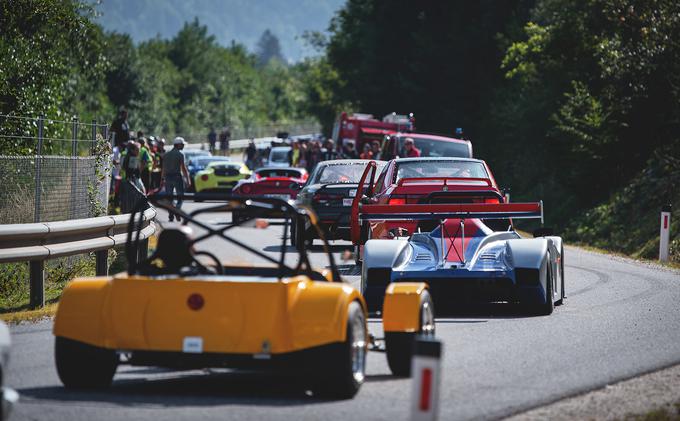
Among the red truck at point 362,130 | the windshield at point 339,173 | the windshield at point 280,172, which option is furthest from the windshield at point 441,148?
the red truck at point 362,130

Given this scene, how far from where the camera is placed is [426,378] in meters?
6.30

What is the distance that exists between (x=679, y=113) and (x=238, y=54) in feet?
494

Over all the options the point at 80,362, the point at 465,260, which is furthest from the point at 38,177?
the point at 80,362

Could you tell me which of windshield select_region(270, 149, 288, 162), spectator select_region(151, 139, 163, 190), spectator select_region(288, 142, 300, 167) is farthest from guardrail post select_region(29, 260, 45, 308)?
windshield select_region(270, 149, 288, 162)

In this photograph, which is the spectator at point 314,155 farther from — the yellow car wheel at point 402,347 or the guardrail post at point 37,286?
the yellow car wheel at point 402,347

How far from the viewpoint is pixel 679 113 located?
28766 mm

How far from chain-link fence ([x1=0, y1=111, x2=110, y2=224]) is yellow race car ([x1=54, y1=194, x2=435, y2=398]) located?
6.67m

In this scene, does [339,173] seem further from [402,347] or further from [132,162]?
[402,347]

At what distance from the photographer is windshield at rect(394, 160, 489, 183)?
17.7 m

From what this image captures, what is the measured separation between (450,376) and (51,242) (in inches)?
220

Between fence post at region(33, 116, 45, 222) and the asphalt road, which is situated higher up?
fence post at region(33, 116, 45, 222)

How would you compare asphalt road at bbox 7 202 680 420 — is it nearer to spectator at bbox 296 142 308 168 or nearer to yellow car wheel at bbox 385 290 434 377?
yellow car wheel at bbox 385 290 434 377

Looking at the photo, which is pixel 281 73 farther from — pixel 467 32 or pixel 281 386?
pixel 281 386

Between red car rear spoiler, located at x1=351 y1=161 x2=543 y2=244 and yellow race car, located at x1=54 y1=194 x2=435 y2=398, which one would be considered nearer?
yellow race car, located at x1=54 y1=194 x2=435 y2=398
